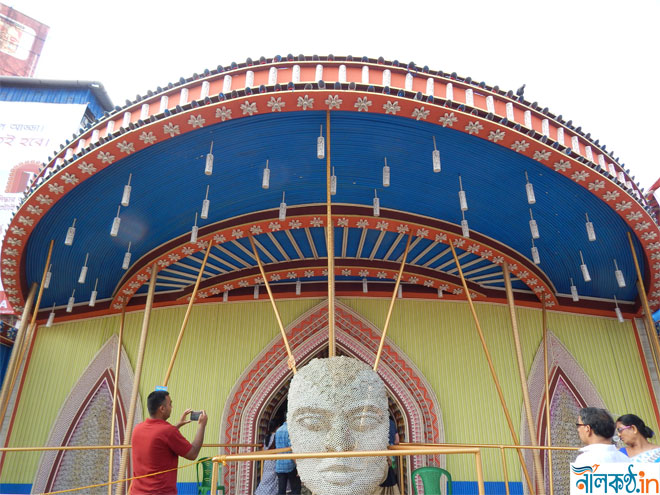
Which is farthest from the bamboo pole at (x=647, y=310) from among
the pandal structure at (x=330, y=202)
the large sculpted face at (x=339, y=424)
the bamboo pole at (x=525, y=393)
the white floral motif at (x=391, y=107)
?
the large sculpted face at (x=339, y=424)

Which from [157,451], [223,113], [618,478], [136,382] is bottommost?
[618,478]

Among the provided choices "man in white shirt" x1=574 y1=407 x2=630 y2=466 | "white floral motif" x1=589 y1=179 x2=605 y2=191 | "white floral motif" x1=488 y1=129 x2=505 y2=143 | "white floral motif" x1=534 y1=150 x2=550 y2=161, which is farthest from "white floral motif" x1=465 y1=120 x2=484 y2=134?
"man in white shirt" x1=574 y1=407 x2=630 y2=466

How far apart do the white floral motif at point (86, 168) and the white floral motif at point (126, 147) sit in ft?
1.62

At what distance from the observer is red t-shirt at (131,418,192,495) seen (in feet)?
10.3

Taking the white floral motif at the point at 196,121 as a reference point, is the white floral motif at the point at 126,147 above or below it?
below

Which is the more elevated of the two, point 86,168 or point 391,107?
point 391,107

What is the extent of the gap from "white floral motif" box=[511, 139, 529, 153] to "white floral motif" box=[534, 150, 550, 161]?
0.52ft

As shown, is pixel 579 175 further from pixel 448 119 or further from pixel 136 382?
pixel 136 382

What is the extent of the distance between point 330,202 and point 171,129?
1969mm

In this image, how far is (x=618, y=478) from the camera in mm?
2277

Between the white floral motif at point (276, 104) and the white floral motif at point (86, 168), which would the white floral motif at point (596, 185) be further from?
the white floral motif at point (86, 168)

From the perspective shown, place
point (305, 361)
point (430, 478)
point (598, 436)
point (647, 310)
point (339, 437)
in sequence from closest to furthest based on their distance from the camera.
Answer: point (598, 436) < point (339, 437) < point (430, 478) < point (647, 310) < point (305, 361)

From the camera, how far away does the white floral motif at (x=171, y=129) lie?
5371mm

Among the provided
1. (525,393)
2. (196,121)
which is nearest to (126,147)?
(196,121)
